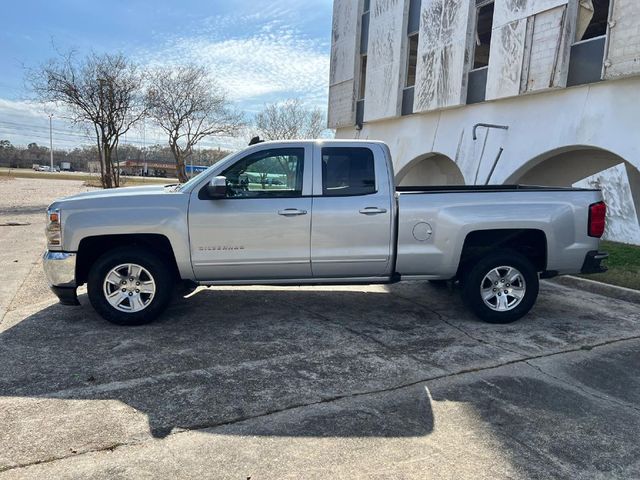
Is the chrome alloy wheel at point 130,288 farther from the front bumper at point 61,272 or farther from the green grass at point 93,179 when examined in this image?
the green grass at point 93,179

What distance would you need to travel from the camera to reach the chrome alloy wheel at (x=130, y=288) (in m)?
Result: 5.05

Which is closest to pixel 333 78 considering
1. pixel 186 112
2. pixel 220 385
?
pixel 186 112

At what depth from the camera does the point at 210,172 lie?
5.19m

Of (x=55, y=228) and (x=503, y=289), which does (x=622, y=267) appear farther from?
(x=55, y=228)

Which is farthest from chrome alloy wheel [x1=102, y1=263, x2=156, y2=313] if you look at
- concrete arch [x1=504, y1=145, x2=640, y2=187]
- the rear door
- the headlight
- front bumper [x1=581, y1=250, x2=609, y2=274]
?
concrete arch [x1=504, y1=145, x2=640, y2=187]

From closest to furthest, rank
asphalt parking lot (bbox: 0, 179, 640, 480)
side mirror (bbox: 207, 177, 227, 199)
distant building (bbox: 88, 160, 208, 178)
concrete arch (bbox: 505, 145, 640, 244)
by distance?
asphalt parking lot (bbox: 0, 179, 640, 480)
side mirror (bbox: 207, 177, 227, 199)
concrete arch (bbox: 505, 145, 640, 244)
distant building (bbox: 88, 160, 208, 178)

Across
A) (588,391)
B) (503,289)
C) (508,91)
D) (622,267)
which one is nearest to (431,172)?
(508,91)

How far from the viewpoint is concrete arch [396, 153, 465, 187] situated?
18469mm

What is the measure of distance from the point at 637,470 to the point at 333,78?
2163cm

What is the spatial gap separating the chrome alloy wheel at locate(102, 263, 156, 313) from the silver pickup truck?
11mm

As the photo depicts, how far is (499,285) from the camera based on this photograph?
18.0 feet

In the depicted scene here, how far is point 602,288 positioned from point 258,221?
212 inches

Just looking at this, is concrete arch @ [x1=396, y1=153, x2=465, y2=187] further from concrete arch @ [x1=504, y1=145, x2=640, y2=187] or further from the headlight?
the headlight

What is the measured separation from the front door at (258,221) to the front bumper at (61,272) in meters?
1.24
